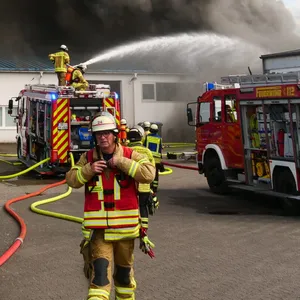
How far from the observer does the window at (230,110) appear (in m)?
10.6

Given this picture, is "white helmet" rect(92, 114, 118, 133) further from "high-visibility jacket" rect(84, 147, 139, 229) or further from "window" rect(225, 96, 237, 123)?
"window" rect(225, 96, 237, 123)

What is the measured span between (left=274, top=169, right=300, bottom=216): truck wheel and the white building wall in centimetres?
1737

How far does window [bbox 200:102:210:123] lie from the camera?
11.4m

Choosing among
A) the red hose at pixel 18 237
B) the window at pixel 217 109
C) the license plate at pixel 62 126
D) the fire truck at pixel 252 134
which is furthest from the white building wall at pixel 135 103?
the red hose at pixel 18 237

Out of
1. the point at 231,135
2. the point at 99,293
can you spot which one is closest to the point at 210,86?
the point at 231,135

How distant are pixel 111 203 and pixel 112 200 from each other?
24mm

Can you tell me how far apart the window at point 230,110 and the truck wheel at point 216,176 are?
941mm

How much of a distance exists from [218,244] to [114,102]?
26.1 ft

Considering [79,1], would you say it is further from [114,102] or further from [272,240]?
[272,240]

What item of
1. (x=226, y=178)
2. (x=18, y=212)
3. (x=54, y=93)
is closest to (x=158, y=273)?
(x=18, y=212)

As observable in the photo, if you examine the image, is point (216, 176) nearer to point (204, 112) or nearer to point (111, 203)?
point (204, 112)

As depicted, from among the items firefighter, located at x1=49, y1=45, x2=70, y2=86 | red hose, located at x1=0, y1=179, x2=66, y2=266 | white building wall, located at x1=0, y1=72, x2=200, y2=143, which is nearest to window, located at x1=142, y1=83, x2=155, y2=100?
white building wall, located at x1=0, y1=72, x2=200, y2=143

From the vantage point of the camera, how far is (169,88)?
2742 cm

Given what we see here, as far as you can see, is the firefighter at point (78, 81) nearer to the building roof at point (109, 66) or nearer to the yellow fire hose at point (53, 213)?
the yellow fire hose at point (53, 213)
